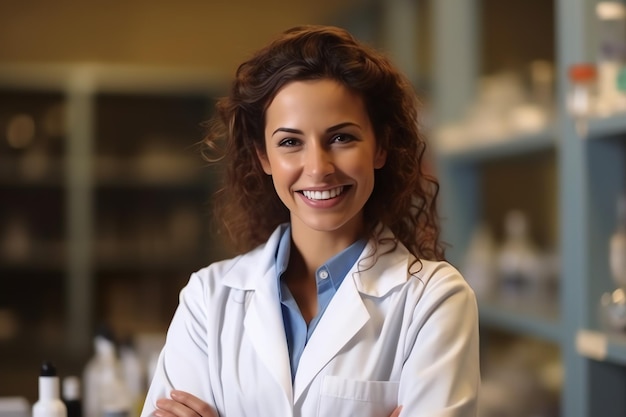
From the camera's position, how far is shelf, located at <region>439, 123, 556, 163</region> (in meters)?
2.21

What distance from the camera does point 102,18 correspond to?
428 cm

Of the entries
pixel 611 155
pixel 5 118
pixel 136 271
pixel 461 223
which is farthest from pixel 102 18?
pixel 611 155

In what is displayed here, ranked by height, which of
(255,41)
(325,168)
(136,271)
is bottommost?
(136,271)

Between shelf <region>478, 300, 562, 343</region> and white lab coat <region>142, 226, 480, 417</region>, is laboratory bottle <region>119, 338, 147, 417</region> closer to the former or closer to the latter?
white lab coat <region>142, 226, 480, 417</region>

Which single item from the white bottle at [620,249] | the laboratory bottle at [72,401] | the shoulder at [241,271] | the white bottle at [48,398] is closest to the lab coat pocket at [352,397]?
the shoulder at [241,271]

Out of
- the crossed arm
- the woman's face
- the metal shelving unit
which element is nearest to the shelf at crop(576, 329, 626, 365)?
the metal shelving unit

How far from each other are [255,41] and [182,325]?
3148 millimetres

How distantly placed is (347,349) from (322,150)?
0.94 feet

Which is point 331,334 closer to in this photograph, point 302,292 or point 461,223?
point 302,292

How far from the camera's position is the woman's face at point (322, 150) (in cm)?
125

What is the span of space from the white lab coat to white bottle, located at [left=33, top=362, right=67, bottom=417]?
0.19 meters

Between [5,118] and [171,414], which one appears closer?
[171,414]

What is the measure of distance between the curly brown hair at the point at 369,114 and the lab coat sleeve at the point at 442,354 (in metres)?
0.17

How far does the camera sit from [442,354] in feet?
4.00
